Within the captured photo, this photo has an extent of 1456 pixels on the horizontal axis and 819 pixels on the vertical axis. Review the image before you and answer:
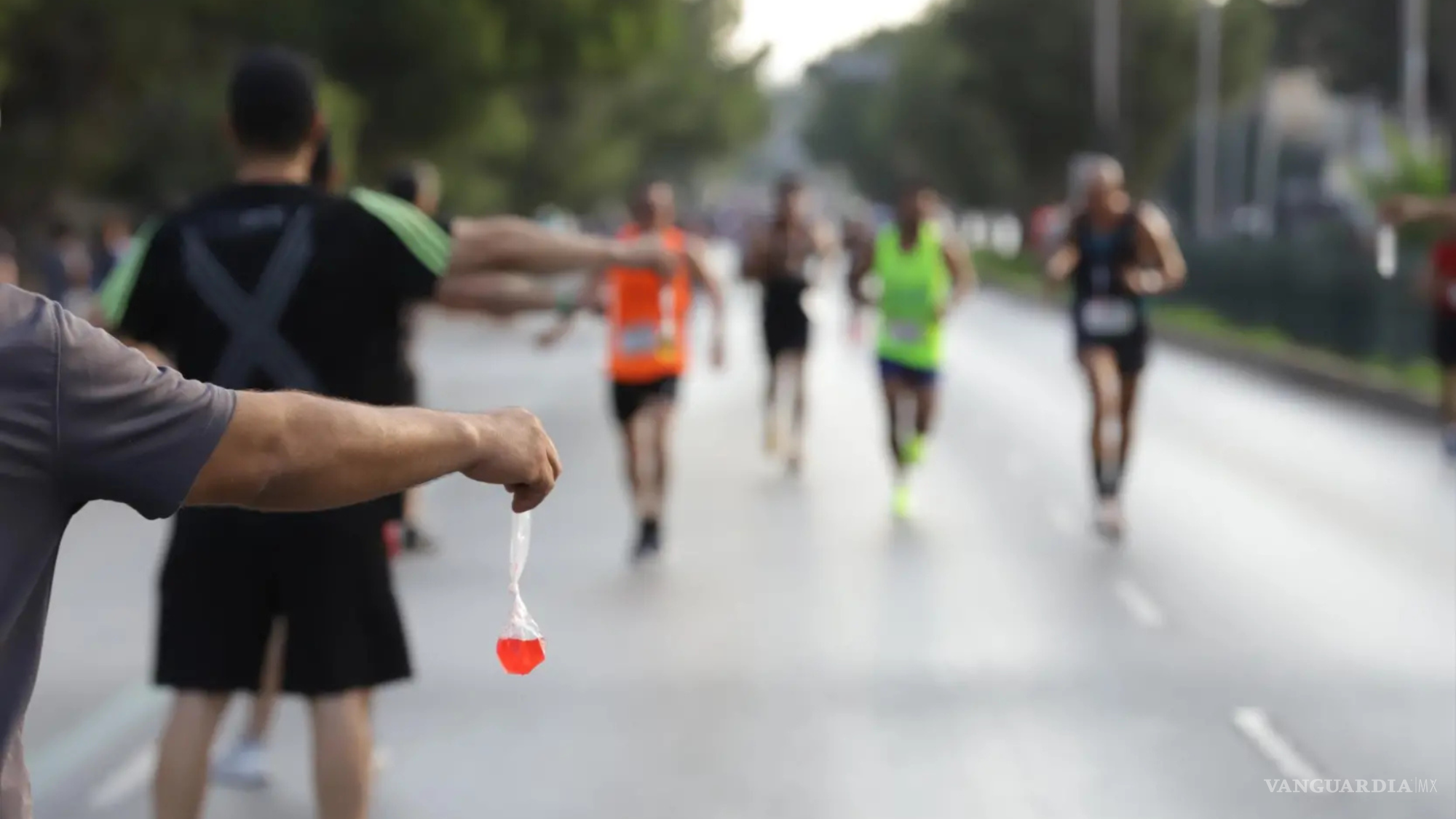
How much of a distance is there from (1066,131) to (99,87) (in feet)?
125

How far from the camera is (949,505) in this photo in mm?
14438

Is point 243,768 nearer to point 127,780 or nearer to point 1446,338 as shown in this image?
point 127,780

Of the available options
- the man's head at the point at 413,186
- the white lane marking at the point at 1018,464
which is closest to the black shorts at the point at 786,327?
the white lane marking at the point at 1018,464

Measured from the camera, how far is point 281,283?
496 centimetres

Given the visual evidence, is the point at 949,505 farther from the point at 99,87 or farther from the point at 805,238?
the point at 99,87

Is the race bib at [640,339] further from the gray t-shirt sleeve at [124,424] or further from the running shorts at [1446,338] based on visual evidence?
the gray t-shirt sleeve at [124,424]

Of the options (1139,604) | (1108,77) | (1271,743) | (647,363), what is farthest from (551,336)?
(1108,77)

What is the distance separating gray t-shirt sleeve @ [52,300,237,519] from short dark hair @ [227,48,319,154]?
8.01ft

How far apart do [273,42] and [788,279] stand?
22238 mm

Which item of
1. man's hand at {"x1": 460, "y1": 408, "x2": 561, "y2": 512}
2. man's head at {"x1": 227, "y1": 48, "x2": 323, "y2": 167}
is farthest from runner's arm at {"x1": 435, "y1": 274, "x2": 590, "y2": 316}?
man's hand at {"x1": 460, "y1": 408, "x2": 561, "y2": 512}

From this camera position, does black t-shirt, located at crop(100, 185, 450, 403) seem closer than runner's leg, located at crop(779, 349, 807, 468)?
Yes

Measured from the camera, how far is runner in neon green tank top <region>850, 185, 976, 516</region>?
14000 millimetres

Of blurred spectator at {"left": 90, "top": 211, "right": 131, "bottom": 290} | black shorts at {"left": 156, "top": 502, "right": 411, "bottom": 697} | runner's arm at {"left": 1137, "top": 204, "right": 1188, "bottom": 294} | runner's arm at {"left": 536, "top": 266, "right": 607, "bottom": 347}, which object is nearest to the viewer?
black shorts at {"left": 156, "top": 502, "right": 411, "bottom": 697}

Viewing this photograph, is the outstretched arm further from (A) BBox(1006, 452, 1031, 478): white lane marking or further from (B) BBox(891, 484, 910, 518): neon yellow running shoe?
(A) BBox(1006, 452, 1031, 478): white lane marking
